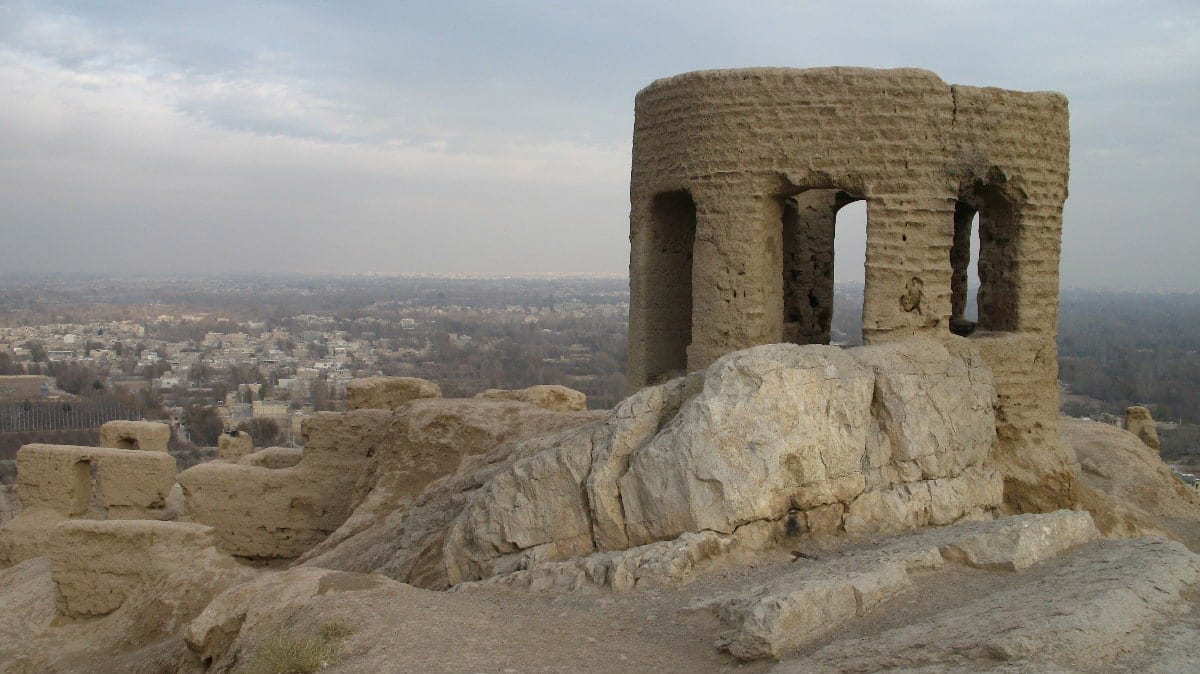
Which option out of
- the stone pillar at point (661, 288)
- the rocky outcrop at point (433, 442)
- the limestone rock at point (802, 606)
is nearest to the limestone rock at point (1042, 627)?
the limestone rock at point (802, 606)

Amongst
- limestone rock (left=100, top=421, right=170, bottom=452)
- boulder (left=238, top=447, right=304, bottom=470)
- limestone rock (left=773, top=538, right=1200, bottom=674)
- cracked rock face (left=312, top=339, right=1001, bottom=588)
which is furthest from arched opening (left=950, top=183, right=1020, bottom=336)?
limestone rock (left=100, top=421, right=170, bottom=452)

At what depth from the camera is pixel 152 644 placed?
9.22 m

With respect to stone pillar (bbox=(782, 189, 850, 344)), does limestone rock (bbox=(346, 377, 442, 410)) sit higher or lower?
lower

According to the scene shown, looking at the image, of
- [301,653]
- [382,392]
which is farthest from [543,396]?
[301,653]

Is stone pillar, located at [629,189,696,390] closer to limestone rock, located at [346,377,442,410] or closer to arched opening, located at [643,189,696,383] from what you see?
arched opening, located at [643,189,696,383]

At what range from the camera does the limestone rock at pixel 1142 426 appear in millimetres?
18141

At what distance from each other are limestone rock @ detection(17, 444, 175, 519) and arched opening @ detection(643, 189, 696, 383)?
21.9 ft

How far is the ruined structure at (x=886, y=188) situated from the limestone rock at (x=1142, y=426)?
30.5 ft

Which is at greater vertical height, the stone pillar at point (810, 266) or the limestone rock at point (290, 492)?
the stone pillar at point (810, 266)

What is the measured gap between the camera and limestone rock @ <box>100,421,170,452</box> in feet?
51.0

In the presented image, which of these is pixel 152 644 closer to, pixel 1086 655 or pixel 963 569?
pixel 963 569

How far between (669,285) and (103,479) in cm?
774

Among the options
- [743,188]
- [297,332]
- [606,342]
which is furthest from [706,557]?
[297,332]

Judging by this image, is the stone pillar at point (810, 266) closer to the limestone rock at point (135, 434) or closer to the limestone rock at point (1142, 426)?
the limestone rock at point (1142, 426)
